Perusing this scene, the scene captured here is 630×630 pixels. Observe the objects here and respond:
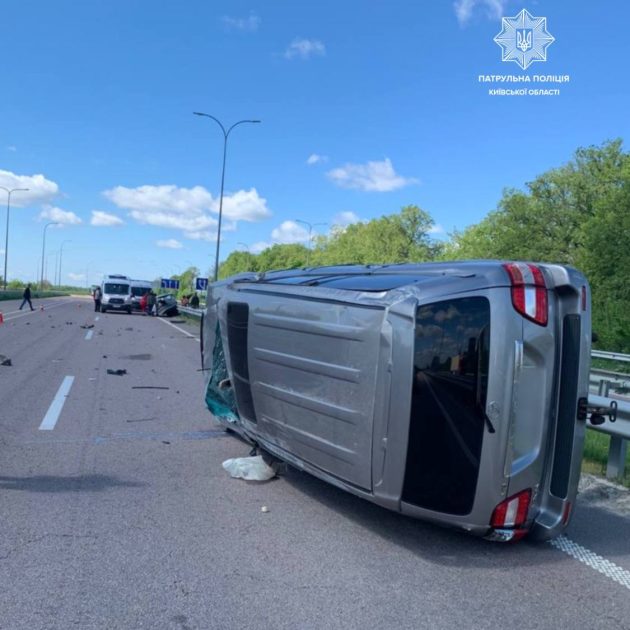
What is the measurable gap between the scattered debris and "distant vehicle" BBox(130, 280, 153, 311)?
1467 inches

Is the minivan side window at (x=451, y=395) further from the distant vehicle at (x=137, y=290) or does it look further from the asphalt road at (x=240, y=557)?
the distant vehicle at (x=137, y=290)

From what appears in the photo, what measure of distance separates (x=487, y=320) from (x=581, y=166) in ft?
161

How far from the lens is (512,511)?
3846 mm

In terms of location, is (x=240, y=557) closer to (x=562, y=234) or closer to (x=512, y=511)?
(x=512, y=511)

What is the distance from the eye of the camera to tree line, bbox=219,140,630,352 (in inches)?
1267

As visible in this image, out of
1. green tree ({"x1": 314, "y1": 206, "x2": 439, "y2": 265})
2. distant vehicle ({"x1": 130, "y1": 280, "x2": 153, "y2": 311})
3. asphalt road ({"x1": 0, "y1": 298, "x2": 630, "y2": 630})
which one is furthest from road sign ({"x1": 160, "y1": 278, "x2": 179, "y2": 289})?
asphalt road ({"x1": 0, "y1": 298, "x2": 630, "y2": 630})

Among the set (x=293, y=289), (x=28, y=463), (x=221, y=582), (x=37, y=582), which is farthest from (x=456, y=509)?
(x=28, y=463)

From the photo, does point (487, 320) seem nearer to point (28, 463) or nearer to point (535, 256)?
point (28, 463)

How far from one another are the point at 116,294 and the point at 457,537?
128ft

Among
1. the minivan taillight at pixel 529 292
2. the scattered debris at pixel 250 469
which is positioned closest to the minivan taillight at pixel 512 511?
the minivan taillight at pixel 529 292

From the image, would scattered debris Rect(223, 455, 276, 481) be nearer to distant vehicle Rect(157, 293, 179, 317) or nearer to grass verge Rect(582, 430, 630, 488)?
grass verge Rect(582, 430, 630, 488)

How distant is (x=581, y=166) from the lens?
47.6m

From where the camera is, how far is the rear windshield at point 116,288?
41031mm

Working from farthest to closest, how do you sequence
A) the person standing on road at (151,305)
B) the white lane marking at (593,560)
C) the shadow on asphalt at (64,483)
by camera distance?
the person standing on road at (151,305)
the shadow on asphalt at (64,483)
the white lane marking at (593,560)
